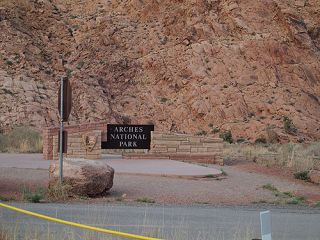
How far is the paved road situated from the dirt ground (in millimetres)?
1704

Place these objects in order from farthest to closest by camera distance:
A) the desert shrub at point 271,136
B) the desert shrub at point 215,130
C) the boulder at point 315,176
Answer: the desert shrub at point 215,130 < the desert shrub at point 271,136 < the boulder at point 315,176

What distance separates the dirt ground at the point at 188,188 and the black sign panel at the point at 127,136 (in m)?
5.30

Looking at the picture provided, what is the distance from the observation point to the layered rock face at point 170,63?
42.3m

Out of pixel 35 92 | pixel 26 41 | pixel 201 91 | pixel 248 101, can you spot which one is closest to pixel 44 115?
pixel 35 92

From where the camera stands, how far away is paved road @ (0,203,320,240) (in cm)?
991

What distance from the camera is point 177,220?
1180cm

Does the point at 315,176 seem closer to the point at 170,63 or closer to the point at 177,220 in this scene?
the point at 177,220

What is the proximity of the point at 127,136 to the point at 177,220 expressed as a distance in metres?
15.5

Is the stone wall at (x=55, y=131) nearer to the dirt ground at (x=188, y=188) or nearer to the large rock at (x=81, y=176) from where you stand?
the dirt ground at (x=188, y=188)

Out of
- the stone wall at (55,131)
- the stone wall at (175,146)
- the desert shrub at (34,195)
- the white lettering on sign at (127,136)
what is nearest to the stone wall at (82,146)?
the stone wall at (175,146)

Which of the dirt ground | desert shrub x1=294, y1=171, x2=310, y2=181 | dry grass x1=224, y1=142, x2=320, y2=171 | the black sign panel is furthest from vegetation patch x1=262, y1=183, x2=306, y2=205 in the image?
the black sign panel

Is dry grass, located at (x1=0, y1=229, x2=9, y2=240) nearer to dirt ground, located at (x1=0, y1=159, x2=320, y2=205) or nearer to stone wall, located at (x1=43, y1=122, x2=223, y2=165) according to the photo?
dirt ground, located at (x1=0, y1=159, x2=320, y2=205)

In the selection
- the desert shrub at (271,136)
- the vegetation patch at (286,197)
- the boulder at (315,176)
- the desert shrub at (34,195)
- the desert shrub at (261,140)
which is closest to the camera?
the desert shrub at (34,195)

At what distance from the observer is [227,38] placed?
157 ft
